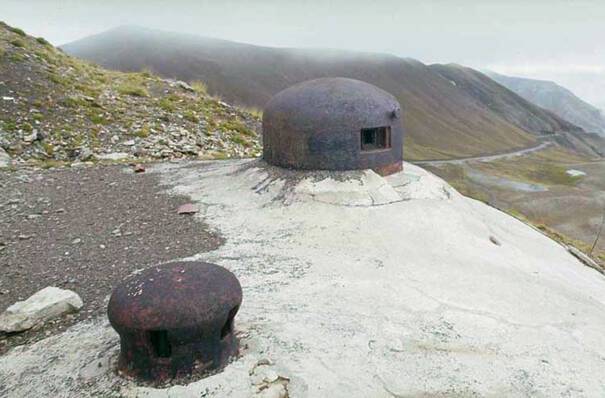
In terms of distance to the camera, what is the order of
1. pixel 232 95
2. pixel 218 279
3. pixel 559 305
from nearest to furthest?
pixel 218 279
pixel 559 305
pixel 232 95

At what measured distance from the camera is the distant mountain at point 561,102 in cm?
13775

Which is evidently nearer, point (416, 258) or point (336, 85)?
point (416, 258)

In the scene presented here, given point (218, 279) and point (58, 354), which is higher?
point (218, 279)

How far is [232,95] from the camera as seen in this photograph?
5503cm

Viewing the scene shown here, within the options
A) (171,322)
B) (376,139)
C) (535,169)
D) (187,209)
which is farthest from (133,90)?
(535,169)

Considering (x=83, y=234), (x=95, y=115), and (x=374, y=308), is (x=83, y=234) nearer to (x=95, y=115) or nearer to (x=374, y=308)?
(x=374, y=308)

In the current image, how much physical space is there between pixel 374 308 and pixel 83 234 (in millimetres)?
4645

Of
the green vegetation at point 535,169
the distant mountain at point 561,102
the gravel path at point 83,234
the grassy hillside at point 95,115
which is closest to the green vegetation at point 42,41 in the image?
the grassy hillside at point 95,115

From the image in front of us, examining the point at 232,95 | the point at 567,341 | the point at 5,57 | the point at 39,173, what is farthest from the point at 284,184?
the point at 232,95

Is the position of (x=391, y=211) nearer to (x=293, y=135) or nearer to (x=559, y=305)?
(x=293, y=135)

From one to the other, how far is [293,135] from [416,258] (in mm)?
3314

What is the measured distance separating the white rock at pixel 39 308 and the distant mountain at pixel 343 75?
43714mm

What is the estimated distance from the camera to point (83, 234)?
7488 mm

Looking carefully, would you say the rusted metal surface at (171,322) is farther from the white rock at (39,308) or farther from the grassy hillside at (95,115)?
the grassy hillside at (95,115)
